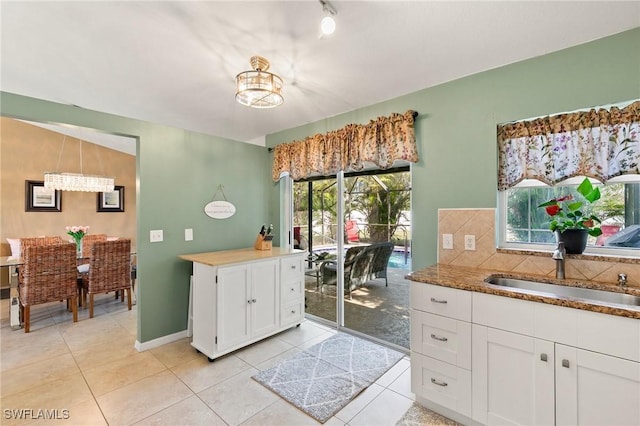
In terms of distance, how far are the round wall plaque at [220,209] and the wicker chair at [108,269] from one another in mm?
1648

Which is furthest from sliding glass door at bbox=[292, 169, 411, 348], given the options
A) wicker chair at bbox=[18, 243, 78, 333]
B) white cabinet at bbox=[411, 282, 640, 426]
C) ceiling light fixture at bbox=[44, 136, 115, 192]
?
ceiling light fixture at bbox=[44, 136, 115, 192]

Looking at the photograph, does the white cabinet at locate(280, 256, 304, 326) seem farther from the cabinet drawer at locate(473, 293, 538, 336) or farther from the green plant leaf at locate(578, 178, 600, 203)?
the green plant leaf at locate(578, 178, 600, 203)

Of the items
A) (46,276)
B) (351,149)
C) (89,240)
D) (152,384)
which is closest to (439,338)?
(351,149)

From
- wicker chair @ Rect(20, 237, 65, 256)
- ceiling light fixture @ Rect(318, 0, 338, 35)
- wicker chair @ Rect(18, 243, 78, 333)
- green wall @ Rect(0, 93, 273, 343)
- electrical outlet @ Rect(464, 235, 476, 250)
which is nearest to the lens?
ceiling light fixture @ Rect(318, 0, 338, 35)

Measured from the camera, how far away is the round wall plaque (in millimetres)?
3307

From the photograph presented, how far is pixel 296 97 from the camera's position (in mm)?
2848

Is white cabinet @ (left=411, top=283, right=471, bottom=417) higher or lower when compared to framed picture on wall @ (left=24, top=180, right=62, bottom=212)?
lower

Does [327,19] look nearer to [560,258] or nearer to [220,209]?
[560,258]

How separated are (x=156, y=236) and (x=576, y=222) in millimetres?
3567

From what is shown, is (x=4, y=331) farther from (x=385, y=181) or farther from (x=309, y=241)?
(x=385, y=181)

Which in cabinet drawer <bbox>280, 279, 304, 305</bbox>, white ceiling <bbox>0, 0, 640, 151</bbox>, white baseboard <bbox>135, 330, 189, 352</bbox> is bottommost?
white baseboard <bbox>135, 330, 189, 352</bbox>

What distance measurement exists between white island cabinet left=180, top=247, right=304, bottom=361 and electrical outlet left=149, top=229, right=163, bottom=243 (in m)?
0.29

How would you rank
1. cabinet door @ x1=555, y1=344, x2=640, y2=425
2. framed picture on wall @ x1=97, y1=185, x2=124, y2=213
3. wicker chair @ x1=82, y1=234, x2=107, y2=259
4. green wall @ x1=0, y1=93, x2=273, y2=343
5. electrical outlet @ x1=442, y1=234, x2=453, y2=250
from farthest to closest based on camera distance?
framed picture on wall @ x1=97, y1=185, x2=124, y2=213, wicker chair @ x1=82, y1=234, x2=107, y2=259, green wall @ x1=0, y1=93, x2=273, y2=343, electrical outlet @ x1=442, y1=234, x2=453, y2=250, cabinet door @ x1=555, y1=344, x2=640, y2=425

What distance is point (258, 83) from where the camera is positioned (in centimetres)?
195
